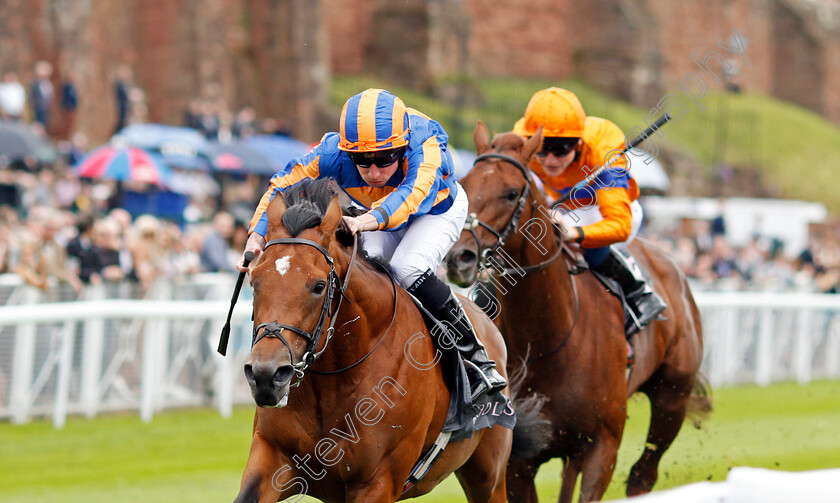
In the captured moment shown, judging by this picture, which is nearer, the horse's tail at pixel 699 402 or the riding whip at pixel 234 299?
the riding whip at pixel 234 299

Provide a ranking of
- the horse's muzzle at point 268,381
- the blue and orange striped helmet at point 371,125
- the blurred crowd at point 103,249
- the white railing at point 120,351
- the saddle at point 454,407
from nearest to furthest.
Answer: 1. the horse's muzzle at point 268,381
2. the blue and orange striped helmet at point 371,125
3. the saddle at point 454,407
4. the white railing at point 120,351
5. the blurred crowd at point 103,249

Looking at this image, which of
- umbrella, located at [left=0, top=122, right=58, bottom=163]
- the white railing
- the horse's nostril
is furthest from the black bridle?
umbrella, located at [left=0, top=122, right=58, bottom=163]

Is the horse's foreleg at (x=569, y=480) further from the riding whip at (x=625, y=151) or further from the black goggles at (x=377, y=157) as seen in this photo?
the black goggles at (x=377, y=157)

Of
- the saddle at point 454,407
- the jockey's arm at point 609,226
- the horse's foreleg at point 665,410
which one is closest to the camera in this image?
the saddle at point 454,407

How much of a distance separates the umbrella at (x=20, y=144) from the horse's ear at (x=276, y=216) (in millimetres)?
10281

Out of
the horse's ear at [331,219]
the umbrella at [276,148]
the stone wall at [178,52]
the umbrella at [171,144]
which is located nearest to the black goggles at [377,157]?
the horse's ear at [331,219]

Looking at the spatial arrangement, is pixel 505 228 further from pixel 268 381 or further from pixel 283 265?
pixel 268 381

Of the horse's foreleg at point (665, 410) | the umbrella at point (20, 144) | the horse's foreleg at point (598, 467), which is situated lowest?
the umbrella at point (20, 144)

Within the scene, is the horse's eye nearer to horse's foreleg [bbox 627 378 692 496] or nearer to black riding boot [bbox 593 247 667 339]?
black riding boot [bbox 593 247 667 339]

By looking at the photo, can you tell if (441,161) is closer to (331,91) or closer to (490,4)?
(331,91)

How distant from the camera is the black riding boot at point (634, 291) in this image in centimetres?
652

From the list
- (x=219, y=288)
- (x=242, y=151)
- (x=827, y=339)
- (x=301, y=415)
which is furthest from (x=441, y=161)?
(x=827, y=339)

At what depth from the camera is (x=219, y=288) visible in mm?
11602

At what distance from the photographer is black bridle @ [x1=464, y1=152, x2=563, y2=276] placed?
5465 mm
